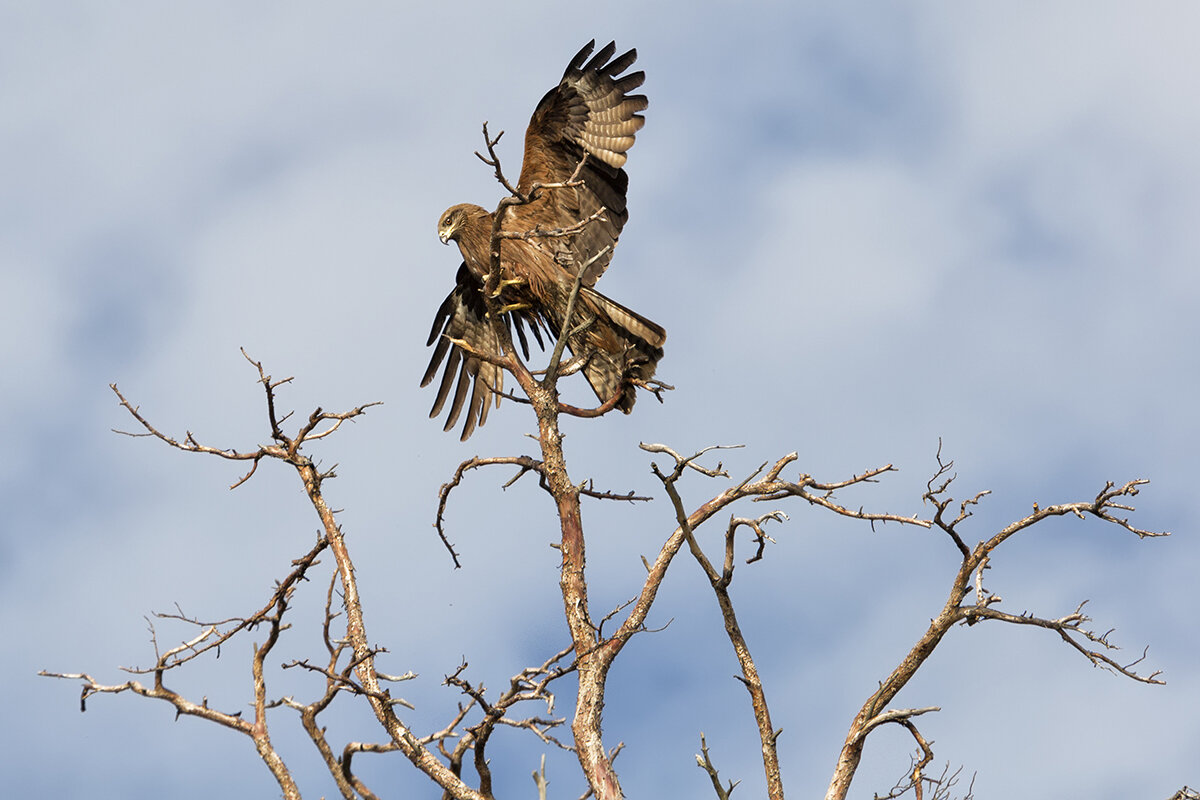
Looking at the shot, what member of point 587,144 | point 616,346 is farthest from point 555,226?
point 616,346

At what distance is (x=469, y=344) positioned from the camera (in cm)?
855

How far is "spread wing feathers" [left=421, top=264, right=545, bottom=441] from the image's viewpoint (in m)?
8.76

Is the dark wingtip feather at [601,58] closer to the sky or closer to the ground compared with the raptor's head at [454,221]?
closer to the sky

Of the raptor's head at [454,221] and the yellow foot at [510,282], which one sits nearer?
the yellow foot at [510,282]

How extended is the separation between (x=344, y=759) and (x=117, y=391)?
2124mm

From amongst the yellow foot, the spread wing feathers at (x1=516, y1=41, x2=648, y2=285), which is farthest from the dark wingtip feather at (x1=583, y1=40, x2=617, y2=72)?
the yellow foot

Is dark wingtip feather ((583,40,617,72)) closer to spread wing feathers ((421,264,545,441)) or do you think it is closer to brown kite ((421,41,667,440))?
brown kite ((421,41,667,440))

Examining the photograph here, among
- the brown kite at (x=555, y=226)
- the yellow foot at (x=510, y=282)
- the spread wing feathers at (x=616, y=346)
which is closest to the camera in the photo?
the yellow foot at (x=510, y=282)

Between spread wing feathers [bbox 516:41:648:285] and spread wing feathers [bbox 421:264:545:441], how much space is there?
56 centimetres

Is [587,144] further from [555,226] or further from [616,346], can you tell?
[616,346]

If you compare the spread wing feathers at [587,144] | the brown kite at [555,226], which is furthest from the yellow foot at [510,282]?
the spread wing feathers at [587,144]

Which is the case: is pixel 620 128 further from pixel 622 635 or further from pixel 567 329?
pixel 622 635

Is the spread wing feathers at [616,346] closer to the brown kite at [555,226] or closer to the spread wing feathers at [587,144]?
the brown kite at [555,226]

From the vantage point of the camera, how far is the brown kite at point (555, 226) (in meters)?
8.27
